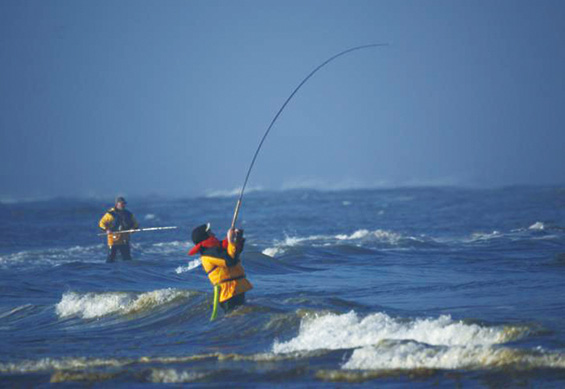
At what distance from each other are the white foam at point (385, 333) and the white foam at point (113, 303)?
3.29 m

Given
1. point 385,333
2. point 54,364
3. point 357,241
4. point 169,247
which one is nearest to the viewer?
point 54,364

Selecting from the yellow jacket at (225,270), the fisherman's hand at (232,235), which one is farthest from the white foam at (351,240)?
the fisherman's hand at (232,235)

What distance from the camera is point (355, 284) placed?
48.5 ft

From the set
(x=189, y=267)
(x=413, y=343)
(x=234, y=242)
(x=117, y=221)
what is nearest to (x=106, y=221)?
(x=117, y=221)

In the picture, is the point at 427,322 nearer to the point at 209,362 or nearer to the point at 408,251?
the point at 209,362

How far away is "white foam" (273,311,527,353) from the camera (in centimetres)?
899

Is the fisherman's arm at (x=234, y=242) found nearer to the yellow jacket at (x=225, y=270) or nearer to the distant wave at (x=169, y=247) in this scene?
the yellow jacket at (x=225, y=270)

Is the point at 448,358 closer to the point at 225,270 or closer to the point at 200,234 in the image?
the point at 225,270

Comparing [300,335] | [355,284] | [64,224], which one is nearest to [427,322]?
[300,335]

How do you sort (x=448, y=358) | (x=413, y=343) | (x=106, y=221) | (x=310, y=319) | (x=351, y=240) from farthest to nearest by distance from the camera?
(x=351, y=240)
(x=106, y=221)
(x=310, y=319)
(x=413, y=343)
(x=448, y=358)

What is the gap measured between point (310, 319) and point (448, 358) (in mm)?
2837

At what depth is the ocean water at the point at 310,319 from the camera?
313 inches

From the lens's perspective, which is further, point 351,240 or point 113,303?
point 351,240

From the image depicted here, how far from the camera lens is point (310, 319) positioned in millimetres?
10445
